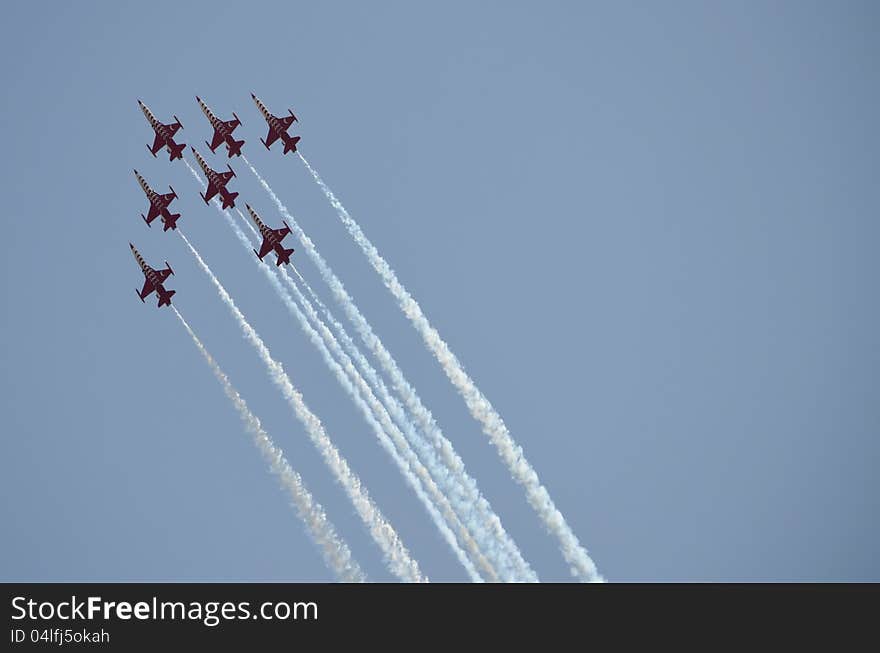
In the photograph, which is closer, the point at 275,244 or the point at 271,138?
the point at 275,244

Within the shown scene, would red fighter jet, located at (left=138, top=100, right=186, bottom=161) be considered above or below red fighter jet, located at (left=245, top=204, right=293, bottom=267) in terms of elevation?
above

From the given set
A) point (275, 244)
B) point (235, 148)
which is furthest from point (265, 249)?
point (235, 148)

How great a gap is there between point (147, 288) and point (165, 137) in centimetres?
1032

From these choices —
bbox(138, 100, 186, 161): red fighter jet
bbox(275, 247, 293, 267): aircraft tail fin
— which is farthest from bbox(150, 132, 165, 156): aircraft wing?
bbox(275, 247, 293, 267): aircraft tail fin

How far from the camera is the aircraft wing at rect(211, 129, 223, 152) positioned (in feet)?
395

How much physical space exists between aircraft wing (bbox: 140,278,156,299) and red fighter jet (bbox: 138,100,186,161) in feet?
27.6

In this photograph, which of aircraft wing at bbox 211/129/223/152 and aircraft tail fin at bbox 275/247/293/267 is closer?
aircraft tail fin at bbox 275/247/293/267

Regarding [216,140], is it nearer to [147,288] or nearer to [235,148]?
[235,148]

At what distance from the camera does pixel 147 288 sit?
4683 inches

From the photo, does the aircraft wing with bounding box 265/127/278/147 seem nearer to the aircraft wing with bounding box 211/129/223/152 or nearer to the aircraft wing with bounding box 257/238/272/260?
the aircraft wing with bounding box 211/129/223/152
